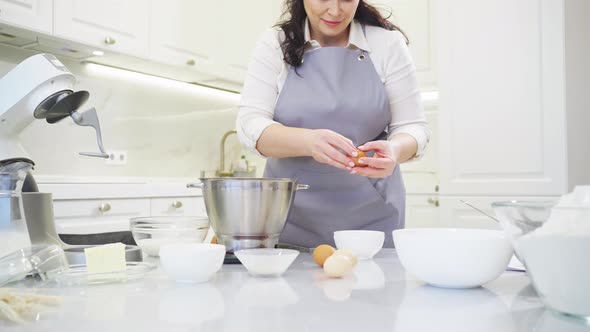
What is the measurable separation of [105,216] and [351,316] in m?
1.87

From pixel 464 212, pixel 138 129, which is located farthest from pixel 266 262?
pixel 138 129

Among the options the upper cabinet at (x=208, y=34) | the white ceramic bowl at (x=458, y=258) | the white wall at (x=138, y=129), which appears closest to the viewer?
the white ceramic bowl at (x=458, y=258)

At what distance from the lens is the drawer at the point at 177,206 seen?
2408mm

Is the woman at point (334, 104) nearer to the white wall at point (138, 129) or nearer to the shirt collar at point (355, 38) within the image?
the shirt collar at point (355, 38)

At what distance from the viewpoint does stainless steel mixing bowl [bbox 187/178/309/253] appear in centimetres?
85

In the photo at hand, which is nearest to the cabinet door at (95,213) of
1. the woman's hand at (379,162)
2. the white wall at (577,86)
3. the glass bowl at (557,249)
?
the woman's hand at (379,162)

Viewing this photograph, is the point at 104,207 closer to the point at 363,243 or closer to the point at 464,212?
the point at 363,243

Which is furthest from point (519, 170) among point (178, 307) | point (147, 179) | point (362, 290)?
point (178, 307)

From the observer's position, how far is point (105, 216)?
7.14 feet

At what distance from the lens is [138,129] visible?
9.58ft

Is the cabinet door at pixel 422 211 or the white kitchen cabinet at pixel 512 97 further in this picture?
the cabinet door at pixel 422 211

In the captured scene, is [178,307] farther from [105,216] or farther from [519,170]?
[519,170]

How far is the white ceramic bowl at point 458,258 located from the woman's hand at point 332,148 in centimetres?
38

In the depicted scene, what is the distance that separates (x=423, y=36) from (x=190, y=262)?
111 inches
